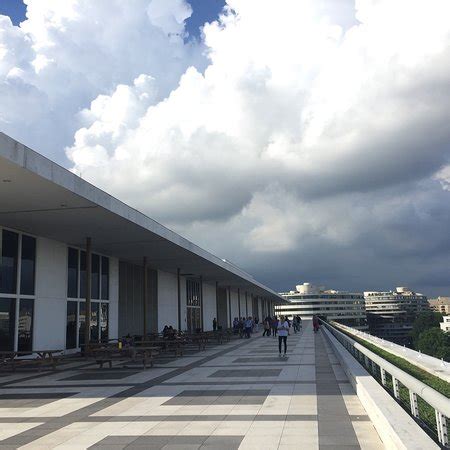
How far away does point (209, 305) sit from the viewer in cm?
4503

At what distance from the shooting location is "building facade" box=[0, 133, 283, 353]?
12.2 metres

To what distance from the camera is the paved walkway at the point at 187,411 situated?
20.0 ft

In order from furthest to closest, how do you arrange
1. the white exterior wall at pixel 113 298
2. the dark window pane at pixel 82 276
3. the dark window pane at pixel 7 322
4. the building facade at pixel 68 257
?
the white exterior wall at pixel 113 298, the dark window pane at pixel 82 276, the dark window pane at pixel 7 322, the building facade at pixel 68 257

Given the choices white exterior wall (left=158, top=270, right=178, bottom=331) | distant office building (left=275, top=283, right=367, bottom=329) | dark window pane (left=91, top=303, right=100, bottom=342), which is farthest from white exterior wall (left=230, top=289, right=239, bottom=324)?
distant office building (left=275, top=283, right=367, bottom=329)

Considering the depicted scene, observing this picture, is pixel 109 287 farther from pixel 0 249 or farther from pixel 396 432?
pixel 396 432

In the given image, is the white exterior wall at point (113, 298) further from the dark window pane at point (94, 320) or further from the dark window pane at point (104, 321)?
the dark window pane at point (94, 320)

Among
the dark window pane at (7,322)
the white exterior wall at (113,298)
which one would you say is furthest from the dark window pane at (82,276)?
the dark window pane at (7,322)

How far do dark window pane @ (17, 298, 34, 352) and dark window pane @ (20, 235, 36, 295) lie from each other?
424 mm

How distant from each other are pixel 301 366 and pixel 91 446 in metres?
8.92

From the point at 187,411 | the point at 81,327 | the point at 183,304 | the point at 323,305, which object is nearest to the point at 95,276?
the point at 81,327

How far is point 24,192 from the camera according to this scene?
40.5 feet

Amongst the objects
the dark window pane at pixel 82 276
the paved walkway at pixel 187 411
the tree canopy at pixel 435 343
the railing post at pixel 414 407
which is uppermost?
the dark window pane at pixel 82 276

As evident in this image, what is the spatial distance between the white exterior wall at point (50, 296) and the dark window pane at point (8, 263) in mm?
1323

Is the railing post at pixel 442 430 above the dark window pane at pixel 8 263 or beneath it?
beneath
